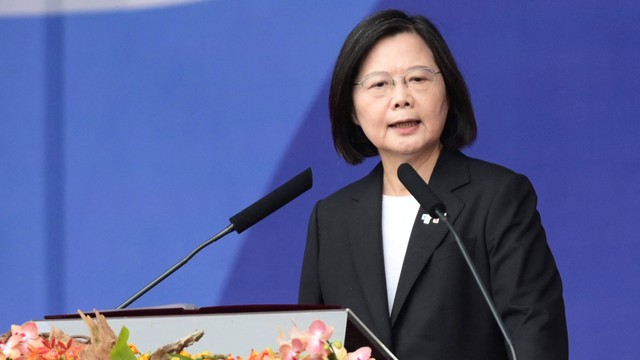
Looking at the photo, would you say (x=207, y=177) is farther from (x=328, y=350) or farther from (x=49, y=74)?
(x=328, y=350)

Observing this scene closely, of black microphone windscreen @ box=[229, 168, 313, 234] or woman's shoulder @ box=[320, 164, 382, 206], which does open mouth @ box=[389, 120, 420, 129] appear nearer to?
woman's shoulder @ box=[320, 164, 382, 206]

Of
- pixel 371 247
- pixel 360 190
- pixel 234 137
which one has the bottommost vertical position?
pixel 371 247

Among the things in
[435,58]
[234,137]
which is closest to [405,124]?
[435,58]

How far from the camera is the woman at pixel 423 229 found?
6.63 feet

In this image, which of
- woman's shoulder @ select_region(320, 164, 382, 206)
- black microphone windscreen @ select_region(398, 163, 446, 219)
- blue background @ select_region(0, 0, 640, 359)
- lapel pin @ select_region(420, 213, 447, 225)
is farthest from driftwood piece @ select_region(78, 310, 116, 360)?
blue background @ select_region(0, 0, 640, 359)

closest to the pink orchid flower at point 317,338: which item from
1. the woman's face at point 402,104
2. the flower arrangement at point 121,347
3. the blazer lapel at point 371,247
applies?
the flower arrangement at point 121,347

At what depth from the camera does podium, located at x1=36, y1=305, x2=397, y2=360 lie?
137 centimetres

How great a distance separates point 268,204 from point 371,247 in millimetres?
321

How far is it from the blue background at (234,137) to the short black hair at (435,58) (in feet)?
1.91

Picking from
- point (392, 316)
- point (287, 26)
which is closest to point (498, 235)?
point (392, 316)

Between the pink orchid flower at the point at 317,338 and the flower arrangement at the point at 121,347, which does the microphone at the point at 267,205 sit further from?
the pink orchid flower at the point at 317,338

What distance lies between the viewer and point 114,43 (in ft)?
10.8

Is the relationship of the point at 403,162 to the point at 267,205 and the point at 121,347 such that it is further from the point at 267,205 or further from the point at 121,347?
the point at 121,347

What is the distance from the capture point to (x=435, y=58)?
7.34 ft
